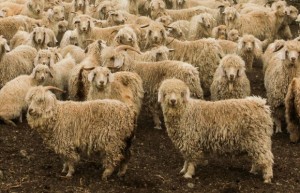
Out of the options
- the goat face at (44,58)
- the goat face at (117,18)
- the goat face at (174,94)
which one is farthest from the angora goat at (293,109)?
the goat face at (117,18)

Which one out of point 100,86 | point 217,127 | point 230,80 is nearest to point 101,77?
point 100,86

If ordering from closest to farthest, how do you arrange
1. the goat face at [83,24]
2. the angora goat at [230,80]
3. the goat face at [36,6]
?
the angora goat at [230,80] < the goat face at [83,24] < the goat face at [36,6]

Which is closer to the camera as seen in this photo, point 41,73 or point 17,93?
point 17,93

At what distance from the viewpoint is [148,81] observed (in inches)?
423

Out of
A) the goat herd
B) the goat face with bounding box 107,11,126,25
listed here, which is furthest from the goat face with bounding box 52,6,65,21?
the goat face with bounding box 107,11,126,25

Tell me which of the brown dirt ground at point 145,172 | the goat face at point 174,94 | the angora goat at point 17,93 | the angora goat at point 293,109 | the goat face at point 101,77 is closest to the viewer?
the brown dirt ground at point 145,172

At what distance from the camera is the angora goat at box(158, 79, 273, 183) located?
27.1 feet

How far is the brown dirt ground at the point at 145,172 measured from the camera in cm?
821

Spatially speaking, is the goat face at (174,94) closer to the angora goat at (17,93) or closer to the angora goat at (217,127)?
the angora goat at (217,127)

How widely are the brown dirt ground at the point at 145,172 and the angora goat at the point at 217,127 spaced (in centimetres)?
28

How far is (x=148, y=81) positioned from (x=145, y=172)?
97.0 inches

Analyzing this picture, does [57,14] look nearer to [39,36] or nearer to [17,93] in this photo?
[39,36]

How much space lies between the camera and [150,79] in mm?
10734

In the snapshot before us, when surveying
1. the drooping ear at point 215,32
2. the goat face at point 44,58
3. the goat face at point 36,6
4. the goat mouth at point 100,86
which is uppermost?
the goat face at point 36,6
